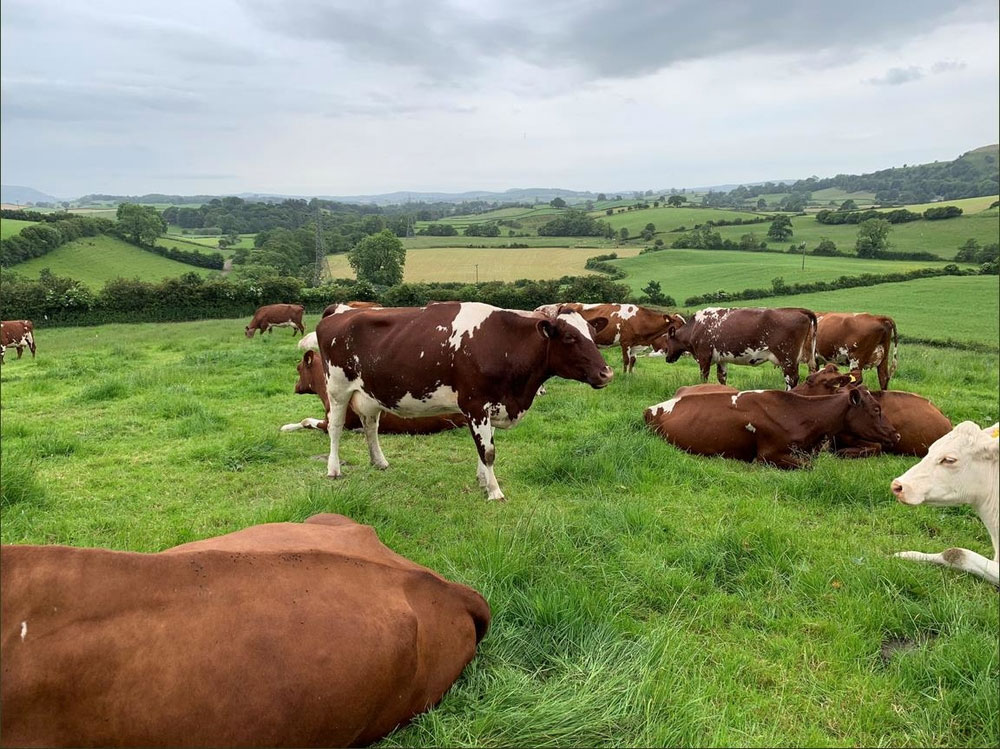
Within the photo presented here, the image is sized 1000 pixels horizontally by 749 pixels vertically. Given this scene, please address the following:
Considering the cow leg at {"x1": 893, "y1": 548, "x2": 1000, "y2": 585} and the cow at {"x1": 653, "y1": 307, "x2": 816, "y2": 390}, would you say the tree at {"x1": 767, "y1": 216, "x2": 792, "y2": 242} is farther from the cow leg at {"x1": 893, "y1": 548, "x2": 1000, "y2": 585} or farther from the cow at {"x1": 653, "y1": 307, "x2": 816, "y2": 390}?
the cow leg at {"x1": 893, "y1": 548, "x2": 1000, "y2": 585}

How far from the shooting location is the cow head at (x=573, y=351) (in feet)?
20.4

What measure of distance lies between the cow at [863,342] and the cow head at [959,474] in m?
8.77

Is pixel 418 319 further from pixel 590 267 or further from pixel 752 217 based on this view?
pixel 752 217

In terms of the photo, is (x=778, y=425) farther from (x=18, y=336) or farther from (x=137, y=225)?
(x=137, y=225)

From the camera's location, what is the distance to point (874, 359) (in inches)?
498

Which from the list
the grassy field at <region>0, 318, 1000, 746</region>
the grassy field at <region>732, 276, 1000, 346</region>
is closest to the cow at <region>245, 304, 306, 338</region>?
the grassy field at <region>0, 318, 1000, 746</region>

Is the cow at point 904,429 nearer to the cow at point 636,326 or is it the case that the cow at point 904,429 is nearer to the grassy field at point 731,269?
the cow at point 636,326

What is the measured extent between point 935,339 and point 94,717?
24.7 meters

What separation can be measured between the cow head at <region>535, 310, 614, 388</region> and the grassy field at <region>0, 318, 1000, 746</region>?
996 millimetres

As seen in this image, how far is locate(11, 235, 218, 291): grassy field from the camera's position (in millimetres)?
39500

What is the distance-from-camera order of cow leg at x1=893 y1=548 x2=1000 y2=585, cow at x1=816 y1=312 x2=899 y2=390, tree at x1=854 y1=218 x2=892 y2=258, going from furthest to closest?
tree at x1=854 y1=218 x2=892 y2=258 < cow at x1=816 y1=312 x2=899 y2=390 < cow leg at x1=893 y1=548 x2=1000 y2=585

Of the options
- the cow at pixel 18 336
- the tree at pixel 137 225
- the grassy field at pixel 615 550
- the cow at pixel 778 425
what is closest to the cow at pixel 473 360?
the grassy field at pixel 615 550

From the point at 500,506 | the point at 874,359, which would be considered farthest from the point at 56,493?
the point at 874,359

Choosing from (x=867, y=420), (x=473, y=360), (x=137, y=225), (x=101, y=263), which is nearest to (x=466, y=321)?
(x=473, y=360)
